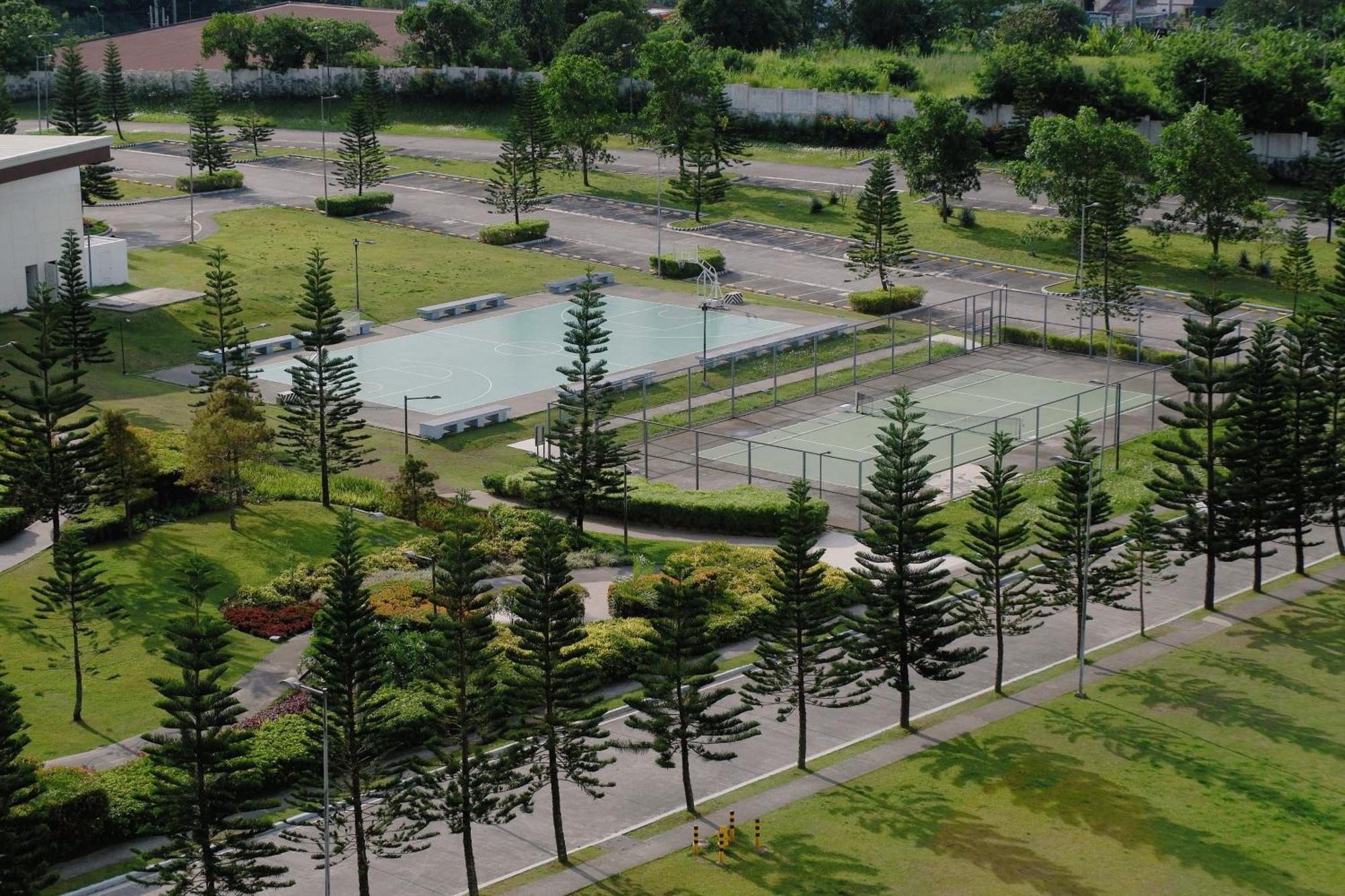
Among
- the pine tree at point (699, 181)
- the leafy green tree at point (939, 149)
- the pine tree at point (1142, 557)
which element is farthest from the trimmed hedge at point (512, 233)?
the pine tree at point (1142, 557)

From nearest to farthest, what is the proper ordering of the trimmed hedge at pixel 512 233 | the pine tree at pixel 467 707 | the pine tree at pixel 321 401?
the pine tree at pixel 467 707
the pine tree at pixel 321 401
the trimmed hedge at pixel 512 233

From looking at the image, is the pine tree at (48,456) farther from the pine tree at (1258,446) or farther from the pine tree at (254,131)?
the pine tree at (254,131)

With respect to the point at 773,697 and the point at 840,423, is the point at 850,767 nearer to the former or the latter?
the point at 773,697

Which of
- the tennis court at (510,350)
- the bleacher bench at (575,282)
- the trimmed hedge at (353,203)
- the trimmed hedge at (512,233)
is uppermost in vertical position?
the trimmed hedge at (353,203)

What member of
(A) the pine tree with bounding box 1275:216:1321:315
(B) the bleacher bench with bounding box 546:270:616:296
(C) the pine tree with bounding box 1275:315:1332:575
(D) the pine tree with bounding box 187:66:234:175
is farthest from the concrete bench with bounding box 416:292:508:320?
(C) the pine tree with bounding box 1275:315:1332:575

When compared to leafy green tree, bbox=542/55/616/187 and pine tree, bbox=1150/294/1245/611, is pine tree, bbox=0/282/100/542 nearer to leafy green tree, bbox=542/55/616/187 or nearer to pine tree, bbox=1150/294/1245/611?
pine tree, bbox=1150/294/1245/611

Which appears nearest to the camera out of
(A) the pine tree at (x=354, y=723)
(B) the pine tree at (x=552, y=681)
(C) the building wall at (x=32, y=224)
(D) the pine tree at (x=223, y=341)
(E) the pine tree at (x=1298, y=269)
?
(A) the pine tree at (x=354, y=723)

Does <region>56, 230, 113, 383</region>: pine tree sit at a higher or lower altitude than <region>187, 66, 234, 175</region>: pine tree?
lower
